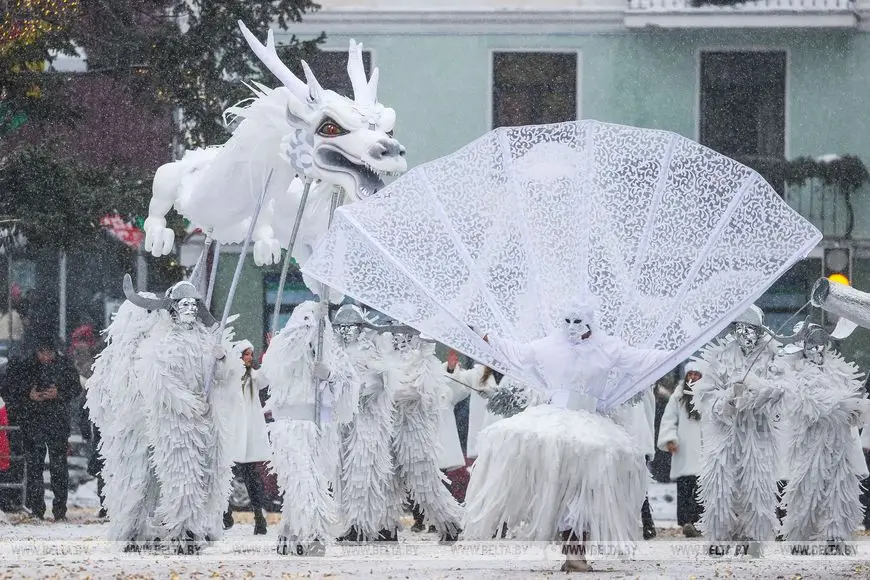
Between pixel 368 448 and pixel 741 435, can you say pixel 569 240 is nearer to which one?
pixel 741 435

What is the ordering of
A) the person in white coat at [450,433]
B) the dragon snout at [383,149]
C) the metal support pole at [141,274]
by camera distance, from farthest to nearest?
the metal support pole at [141,274], the person in white coat at [450,433], the dragon snout at [383,149]

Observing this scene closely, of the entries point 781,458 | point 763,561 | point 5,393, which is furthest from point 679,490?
point 5,393

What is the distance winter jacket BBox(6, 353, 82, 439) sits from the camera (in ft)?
56.1

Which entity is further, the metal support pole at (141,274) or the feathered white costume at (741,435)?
the metal support pole at (141,274)

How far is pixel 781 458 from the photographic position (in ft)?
48.4

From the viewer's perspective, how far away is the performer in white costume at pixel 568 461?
11.4 meters

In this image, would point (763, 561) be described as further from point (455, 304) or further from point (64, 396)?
point (64, 396)

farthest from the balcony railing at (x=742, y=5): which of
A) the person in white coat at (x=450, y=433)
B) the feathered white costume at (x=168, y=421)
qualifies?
the feathered white costume at (x=168, y=421)

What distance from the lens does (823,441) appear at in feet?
46.6

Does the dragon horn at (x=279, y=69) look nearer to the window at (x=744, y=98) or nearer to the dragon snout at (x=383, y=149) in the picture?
the dragon snout at (x=383, y=149)

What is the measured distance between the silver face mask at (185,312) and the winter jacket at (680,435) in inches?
198

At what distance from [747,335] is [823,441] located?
3.45ft

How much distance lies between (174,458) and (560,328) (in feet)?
9.12

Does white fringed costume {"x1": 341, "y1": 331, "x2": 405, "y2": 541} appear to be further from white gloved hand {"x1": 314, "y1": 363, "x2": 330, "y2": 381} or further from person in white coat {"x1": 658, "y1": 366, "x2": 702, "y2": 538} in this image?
person in white coat {"x1": 658, "y1": 366, "x2": 702, "y2": 538}
